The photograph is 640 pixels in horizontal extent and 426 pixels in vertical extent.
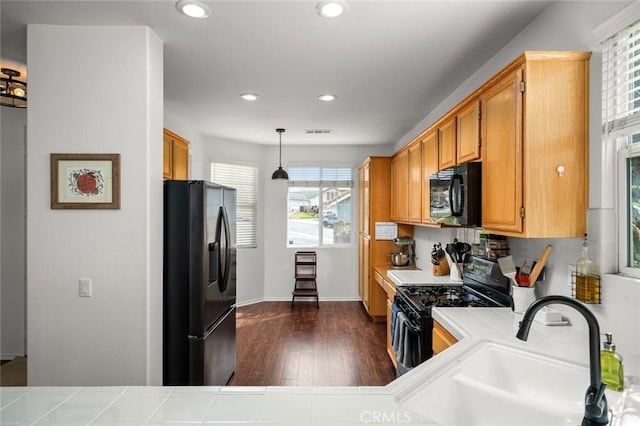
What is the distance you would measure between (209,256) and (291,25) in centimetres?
162

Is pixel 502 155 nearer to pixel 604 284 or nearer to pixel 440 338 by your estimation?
pixel 604 284

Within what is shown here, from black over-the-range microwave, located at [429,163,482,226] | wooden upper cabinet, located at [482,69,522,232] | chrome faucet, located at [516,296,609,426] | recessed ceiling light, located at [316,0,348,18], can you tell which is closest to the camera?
chrome faucet, located at [516,296,609,426]

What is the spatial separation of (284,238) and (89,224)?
418 centimetres

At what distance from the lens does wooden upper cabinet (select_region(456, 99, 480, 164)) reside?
2367 mm

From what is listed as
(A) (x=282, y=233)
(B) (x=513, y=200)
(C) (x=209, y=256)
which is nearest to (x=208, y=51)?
(C) (x=209, y=256)

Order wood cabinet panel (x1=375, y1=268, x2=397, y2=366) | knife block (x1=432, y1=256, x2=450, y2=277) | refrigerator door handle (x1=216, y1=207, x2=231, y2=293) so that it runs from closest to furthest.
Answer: refrigerator door handle (x1=216, y1=207, x2=231, y2=293) → wood cabinet panel (x1=375, y1=268, x2=397, y2=366) → knife block (x1=432, y1=256, x2=450, y2=277)

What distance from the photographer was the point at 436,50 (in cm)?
257

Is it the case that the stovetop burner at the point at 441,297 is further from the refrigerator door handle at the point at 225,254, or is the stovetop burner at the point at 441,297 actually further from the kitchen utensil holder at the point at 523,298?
the refrigerator door handle at the point at 225,254

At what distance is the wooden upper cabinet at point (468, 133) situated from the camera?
2.37m

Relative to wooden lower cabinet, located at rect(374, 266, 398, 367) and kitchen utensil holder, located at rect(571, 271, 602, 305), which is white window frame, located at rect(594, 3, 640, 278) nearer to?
kitchen utensil holder, located at rect(571, 271, 602, 305)

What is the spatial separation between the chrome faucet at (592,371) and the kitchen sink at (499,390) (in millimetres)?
326

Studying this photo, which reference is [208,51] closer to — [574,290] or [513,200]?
[513,200]

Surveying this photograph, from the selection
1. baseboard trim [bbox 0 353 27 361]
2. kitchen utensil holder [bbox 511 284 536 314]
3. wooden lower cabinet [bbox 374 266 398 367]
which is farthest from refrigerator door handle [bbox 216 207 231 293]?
baseboard trim [bbox 0 353 27 361]

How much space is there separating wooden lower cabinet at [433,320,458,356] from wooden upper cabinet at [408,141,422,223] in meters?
1.55
